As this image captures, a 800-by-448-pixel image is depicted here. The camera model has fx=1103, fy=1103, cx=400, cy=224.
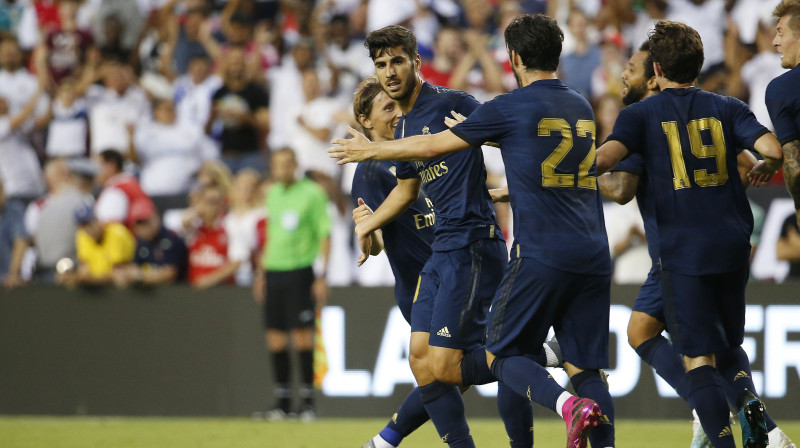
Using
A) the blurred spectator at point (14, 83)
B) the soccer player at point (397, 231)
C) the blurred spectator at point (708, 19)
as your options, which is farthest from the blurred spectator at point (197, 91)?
the soccer player at point (397, 231)

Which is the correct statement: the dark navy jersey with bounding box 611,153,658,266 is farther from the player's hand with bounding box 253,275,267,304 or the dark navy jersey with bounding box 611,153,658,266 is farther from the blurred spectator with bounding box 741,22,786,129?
the blurred spectator with bounding box 741,22,786,129

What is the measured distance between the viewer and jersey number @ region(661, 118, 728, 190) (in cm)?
554

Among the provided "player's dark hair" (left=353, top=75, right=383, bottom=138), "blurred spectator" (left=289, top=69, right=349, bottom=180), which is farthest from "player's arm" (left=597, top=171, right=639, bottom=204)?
"blurred spectator" (left=289, top=69, right=349, bottom=180)

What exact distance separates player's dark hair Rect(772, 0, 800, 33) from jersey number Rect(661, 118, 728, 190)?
2.23 feet

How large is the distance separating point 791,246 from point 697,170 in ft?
15.9

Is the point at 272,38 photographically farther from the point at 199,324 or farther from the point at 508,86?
the point at 199,324

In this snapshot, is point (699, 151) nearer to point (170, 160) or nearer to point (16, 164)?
point (170, 160)

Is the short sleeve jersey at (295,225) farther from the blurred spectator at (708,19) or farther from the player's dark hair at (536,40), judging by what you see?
the player's dark hair at (536,40)

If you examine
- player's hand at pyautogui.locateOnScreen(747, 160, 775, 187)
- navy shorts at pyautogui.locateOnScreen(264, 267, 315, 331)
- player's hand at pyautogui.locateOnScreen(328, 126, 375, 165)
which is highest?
player's hand at pyautogui.locateOnScreen(328, 126, 375, 165)

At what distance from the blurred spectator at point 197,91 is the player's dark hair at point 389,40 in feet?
24.3

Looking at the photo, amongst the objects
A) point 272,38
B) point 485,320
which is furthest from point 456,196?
point 272,38

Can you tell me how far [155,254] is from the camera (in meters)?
11.2

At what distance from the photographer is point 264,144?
42.2 ft

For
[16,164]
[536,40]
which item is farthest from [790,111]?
[16,164]
